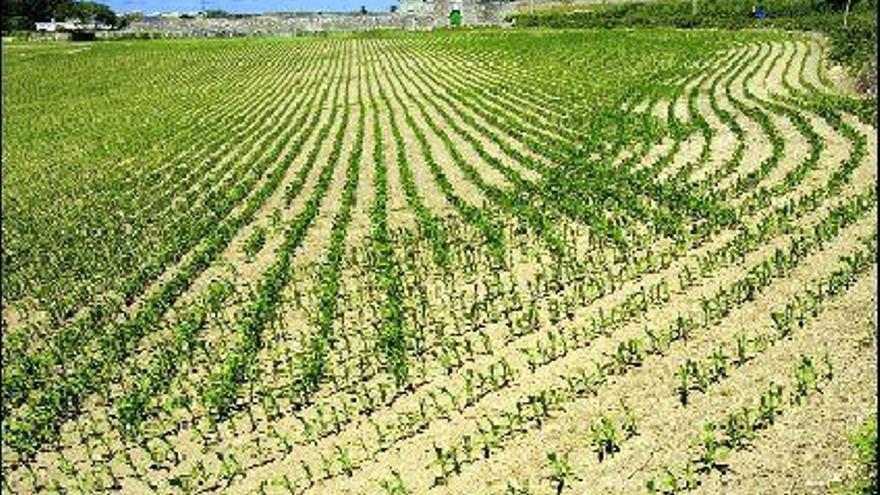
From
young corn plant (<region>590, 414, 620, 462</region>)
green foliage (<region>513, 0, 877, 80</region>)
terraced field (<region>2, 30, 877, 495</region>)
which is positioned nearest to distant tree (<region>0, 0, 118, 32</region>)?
green foliage (<region>513, 0, 877, 80</region>)

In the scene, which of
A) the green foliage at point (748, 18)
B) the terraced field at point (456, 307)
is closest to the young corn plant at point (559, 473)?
the terraced field at point (456, 307)

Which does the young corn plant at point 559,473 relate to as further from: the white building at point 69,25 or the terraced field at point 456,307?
the white building at point 69,25

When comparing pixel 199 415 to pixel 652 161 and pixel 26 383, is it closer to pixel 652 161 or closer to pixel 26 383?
pixel 26 383

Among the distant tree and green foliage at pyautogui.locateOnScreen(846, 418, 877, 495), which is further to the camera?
the distant tree

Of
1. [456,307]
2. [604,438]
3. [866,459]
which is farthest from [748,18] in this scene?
[866,459]

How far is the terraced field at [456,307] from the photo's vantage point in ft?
38.2

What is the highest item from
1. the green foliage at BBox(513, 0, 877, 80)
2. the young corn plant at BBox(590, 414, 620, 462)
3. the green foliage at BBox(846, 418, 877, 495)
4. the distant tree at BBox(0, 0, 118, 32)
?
the distant tree at BBox(0, 0, 118, 32)

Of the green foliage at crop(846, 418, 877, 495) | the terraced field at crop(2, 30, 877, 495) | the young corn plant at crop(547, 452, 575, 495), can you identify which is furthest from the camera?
the terraced field at crop(2, 30, 877, 495)

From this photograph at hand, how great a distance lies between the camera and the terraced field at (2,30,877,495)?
11641mm

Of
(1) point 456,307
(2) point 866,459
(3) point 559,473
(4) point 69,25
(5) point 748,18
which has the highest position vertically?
(4) point 69,25

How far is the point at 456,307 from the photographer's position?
16328 mm

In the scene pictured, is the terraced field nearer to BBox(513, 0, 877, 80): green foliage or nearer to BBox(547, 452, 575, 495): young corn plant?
BBox(547, 452, 575, 495): young corn plant

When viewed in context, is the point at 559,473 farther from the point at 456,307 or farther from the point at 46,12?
the point at 46,12

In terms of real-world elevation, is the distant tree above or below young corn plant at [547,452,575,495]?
above
